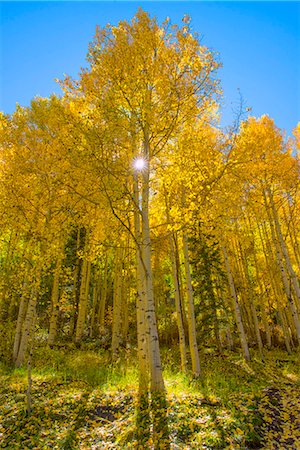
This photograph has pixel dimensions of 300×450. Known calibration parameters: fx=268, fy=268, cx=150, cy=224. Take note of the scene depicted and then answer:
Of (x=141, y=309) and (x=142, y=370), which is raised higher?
(x=141, y=309)

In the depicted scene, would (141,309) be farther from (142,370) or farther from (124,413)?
(124,413)

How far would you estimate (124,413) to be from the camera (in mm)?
5051

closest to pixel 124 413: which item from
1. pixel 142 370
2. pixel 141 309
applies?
pixel 142 370

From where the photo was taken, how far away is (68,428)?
4.71 metres

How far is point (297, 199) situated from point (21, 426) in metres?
13.5

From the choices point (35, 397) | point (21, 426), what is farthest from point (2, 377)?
point (21, 426)

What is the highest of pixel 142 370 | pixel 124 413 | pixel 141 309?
pixel 141 309

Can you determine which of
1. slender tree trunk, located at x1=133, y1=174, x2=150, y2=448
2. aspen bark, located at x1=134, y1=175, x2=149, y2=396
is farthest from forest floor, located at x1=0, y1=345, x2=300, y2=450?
aspen bark, located at x1=134, y1=175, x2=149, y2=396

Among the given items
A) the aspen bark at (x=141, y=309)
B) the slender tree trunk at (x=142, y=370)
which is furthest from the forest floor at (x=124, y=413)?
the aspen bark at (x=141, y=309)

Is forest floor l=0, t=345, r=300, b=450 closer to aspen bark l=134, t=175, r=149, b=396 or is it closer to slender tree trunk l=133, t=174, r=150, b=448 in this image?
slender tree trunk l=133, t=174, r=150, b=448

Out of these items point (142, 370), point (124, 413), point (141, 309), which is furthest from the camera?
point (141, 309)

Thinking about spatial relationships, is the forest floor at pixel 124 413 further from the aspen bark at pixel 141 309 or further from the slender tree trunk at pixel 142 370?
the aspen bark at pixel 141 309

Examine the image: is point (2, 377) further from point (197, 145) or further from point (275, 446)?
point (197, 145)

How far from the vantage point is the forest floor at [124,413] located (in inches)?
165
